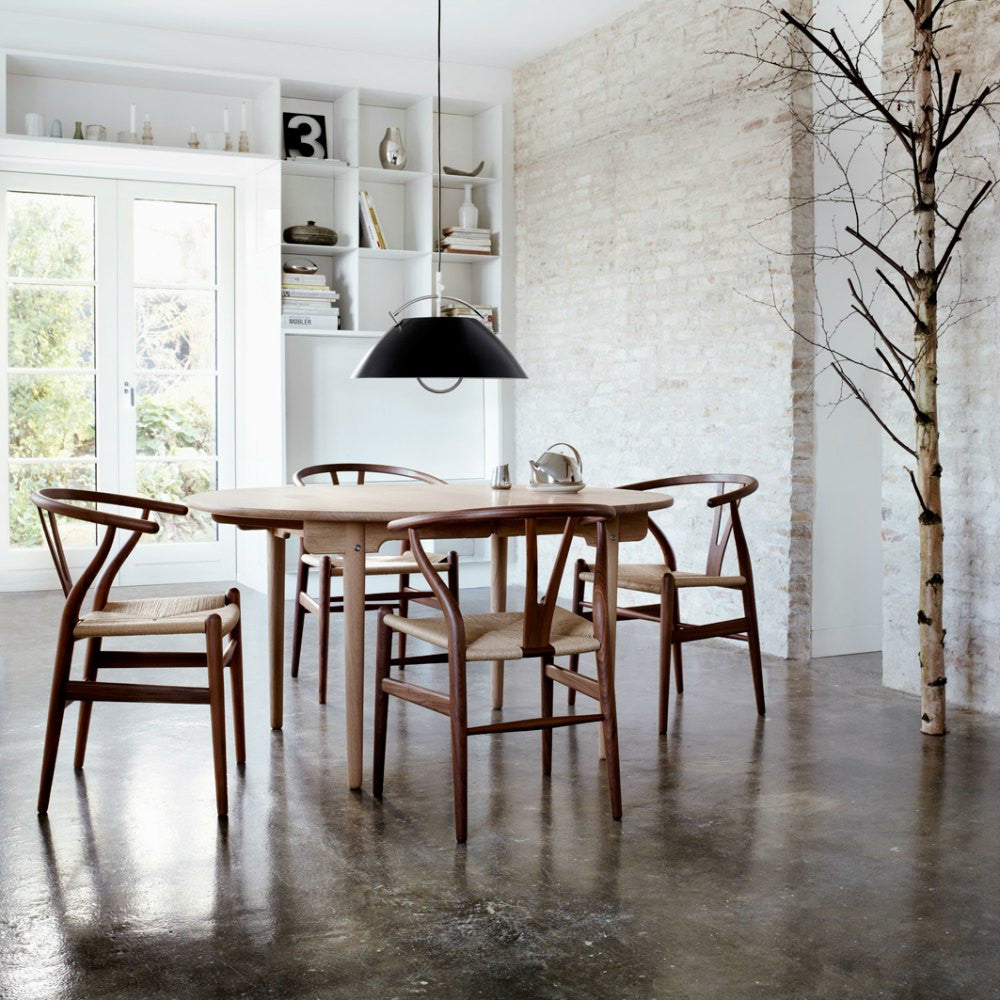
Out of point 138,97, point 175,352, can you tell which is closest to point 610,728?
point 175,352

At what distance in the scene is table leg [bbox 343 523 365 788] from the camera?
357cm

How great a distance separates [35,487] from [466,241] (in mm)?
2864


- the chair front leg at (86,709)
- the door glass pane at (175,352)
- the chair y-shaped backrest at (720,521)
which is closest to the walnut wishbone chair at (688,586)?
the chair y-shaped backrest at (720,521)

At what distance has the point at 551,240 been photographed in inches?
286

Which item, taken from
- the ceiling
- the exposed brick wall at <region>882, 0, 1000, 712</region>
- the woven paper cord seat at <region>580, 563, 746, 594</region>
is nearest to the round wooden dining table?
the woven paper cord seat at <region>580, 563, 746, 594</region>

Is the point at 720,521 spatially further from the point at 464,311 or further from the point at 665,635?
the point at 464,311

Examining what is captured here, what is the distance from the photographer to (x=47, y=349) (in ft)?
24.0

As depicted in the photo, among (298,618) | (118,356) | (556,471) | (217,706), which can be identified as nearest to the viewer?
(217,706)

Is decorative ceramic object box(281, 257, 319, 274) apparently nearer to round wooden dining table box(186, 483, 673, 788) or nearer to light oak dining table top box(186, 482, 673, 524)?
light oak dining table top box(186, 482, 673, 524)

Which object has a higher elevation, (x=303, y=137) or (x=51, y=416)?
(x=303, y=137)

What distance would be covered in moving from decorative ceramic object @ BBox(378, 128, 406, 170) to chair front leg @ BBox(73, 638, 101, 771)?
14.3ft

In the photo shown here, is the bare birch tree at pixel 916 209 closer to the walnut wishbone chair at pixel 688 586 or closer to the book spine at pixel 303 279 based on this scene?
the walnut wishbone chair at pixel 688 586

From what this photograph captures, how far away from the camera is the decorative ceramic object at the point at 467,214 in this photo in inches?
295

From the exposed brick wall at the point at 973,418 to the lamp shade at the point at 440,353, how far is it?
1694mm
